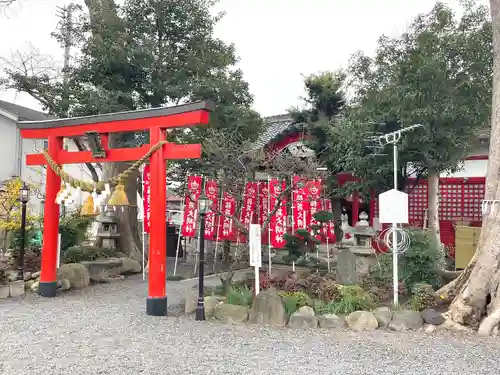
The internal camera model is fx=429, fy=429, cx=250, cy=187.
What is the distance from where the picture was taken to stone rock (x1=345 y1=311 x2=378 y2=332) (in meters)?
6.71

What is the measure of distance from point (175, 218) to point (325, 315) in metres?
14.1

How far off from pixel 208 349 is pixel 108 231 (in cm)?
869

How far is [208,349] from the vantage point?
574 centimetres

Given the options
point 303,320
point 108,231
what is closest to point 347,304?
point 303,320

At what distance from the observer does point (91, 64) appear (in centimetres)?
1211

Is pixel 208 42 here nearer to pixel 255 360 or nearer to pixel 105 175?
pixel 105 175

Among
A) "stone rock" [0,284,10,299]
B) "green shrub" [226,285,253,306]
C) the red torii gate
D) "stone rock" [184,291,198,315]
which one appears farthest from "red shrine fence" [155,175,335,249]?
"stone rock" [0,284,10,299]

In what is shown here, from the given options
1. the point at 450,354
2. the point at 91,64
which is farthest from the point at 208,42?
the point at 450,354

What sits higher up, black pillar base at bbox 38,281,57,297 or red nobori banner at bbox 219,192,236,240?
red nobori banner at bbox 219,192,236,240

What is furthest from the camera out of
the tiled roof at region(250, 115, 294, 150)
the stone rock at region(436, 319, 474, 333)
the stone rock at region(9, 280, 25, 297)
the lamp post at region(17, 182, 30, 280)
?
the tiled roof at region(250, 115, 294, 150)

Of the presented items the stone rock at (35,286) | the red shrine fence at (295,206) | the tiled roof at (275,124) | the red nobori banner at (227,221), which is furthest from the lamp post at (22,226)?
the tiled roof at (275,124)

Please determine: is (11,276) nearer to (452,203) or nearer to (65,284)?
(65,284)

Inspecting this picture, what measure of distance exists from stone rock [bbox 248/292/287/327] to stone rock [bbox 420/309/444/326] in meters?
2.23

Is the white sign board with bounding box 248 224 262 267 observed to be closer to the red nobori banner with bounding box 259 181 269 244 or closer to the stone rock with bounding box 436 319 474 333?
the stone rock with bounding box 436 319 474 333
